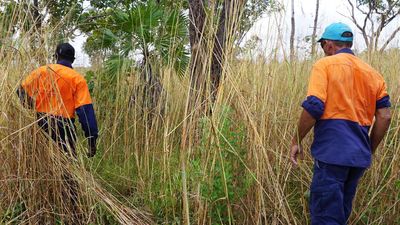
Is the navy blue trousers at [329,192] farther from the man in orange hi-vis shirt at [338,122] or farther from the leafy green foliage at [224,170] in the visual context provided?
the leafy green foliage at [224,170]

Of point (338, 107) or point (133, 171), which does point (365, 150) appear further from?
point (133, 171)

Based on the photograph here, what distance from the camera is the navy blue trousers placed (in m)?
2.46

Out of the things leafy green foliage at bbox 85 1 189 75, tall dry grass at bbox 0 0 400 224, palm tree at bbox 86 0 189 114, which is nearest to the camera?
tall dry grass at bbox 0 0 400 224

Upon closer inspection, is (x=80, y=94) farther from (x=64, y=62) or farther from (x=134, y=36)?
(x=134, y=36)

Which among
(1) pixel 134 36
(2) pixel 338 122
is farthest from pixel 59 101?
(1) pixel 134 36

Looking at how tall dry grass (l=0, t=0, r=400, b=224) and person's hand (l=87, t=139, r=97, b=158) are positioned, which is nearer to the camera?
tall dry grass (l=0, t=0, r=400, b=224)

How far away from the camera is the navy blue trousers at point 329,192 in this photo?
2.46 metres

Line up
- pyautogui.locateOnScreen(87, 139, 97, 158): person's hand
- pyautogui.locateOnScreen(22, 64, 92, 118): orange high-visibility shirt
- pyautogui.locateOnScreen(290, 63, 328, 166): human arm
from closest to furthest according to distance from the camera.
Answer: pyautogui.locateOnScreen(290, 63, 328, 166): human arm → pyautogui.locateOnScreen(22, 64, 92, 118): orange high-visibility shirt → pyautogui.locateOnScreen(87, 139, 97, 158): person's hand

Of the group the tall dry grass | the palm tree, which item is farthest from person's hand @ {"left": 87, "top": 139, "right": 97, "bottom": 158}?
the palm tree

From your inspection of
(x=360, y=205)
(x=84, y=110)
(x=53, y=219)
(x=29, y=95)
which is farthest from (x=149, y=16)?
(x=360, y=205)

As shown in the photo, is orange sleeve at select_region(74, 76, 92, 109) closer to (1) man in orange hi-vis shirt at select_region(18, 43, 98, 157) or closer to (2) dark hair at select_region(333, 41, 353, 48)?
(1) man in orange hi-vis shirt at select_region(18, 43, 98, 157)

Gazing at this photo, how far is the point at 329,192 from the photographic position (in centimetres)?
245

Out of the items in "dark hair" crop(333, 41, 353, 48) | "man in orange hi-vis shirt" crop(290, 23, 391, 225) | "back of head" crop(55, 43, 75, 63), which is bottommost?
"man in orange hi-vis shirt" crop(290, 23, 391, 225)

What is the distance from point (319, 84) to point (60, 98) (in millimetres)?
1584
